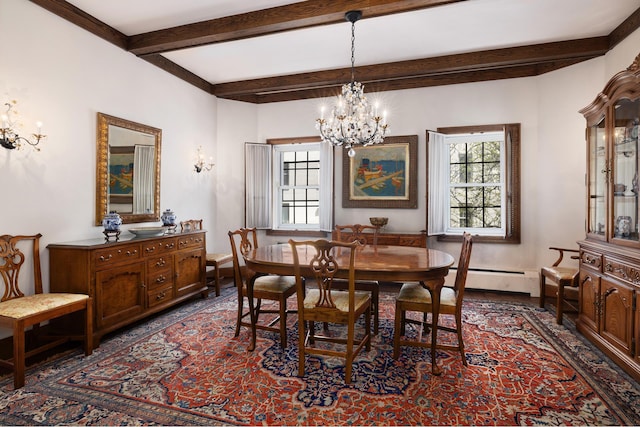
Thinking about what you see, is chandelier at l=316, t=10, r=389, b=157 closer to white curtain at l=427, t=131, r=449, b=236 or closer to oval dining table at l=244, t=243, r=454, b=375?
oval dining table at l=244, t=243, r=454, b=375

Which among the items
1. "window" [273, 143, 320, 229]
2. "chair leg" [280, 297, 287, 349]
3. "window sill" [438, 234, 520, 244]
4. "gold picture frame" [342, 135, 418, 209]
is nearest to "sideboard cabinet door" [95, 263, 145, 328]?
"chair leg" [280, 297, 287, 349]

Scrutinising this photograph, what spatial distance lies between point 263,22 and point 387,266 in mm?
2645

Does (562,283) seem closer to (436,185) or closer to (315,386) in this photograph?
(436,185)

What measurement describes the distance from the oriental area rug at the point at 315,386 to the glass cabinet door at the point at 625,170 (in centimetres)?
110

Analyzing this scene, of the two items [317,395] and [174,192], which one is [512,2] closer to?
[317,395]

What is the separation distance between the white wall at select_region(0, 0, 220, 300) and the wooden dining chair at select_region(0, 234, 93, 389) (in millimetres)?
137

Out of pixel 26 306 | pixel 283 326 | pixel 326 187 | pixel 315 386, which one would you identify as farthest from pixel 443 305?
→ pixel 326 187

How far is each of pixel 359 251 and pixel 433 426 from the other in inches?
66.7

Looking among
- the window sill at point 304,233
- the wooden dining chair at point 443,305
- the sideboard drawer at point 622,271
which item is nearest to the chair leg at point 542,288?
the sideboard drawer at point 622,271

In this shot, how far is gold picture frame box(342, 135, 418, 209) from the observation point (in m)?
5.32

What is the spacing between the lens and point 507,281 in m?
4.73

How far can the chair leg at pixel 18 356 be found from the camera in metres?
2.34

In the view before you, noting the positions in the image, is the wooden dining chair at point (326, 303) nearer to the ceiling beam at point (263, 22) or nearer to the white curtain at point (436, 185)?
the ceiling beam at point (263, 22)

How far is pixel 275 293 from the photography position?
9.86 feet
